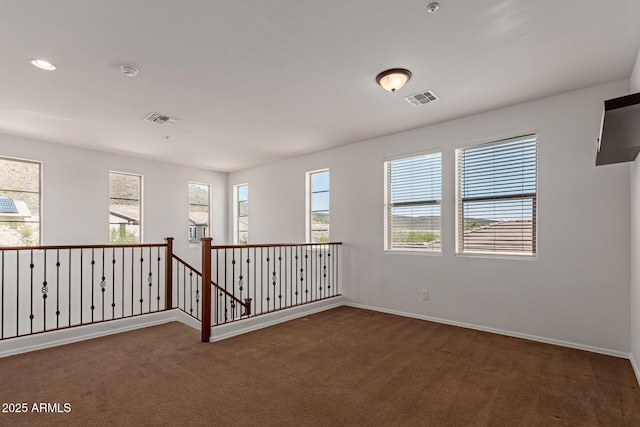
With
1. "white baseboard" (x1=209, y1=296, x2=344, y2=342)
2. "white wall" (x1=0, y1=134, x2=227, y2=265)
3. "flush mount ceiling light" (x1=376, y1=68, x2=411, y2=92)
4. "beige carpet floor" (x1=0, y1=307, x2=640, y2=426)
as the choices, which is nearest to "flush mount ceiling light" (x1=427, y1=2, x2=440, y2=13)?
"flush mount ceiling light" (x1=376, y1=68, x2=411, y2=92)

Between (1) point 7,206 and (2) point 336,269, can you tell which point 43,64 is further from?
(2) point 336,269

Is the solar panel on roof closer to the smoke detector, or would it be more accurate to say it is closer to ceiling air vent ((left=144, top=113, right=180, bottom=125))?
ceiling air vent ((left=144, top=113, right=180, bottom=125))

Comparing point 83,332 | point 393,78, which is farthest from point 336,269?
point 83,332

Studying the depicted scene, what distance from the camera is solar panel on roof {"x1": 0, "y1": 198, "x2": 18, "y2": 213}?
4918 mm

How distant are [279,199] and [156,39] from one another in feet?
14.5

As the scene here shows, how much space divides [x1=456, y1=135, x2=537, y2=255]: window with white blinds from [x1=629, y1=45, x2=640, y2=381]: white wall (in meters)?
0.87

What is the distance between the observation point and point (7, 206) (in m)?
4.96

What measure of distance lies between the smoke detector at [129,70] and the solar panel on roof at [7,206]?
11.8 ft

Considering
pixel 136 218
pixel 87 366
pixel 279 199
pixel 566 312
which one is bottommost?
pixel 87 366

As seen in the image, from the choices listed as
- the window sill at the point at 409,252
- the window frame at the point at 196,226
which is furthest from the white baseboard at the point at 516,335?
the window frame at the point at 196,226

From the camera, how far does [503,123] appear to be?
402 cm

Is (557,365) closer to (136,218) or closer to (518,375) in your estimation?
(518,375)

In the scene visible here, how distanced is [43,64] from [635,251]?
5443 mm

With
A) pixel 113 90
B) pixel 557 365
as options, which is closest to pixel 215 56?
pixel 113 90
